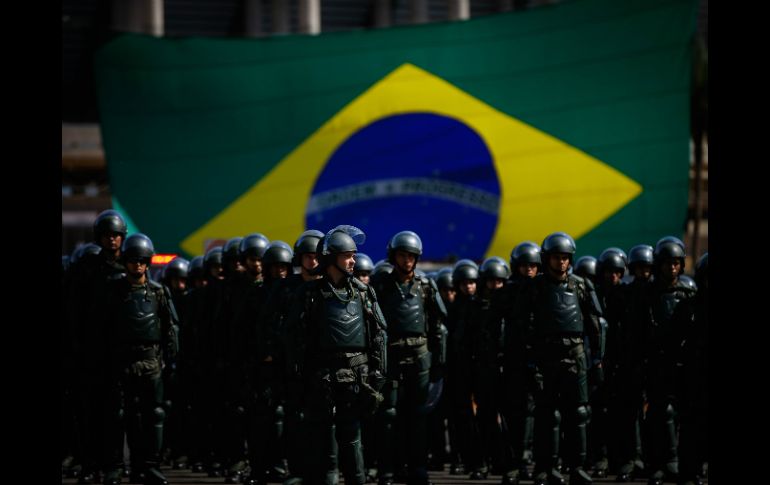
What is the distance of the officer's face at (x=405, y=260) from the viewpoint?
456 inches

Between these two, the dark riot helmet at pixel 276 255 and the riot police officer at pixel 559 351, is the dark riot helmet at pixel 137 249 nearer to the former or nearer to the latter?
the dark riot helmet at pixel 276 255

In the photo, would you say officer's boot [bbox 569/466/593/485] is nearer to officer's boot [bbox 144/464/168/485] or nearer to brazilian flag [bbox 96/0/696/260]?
officer's boot [bbox 144/464/168/485]

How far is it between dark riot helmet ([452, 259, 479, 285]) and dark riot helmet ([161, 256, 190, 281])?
3293 mm

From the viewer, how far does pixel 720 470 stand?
227 inches

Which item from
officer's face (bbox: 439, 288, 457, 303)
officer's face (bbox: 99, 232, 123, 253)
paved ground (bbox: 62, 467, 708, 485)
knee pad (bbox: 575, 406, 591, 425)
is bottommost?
paved ground (bbox: 62, 467, 708, 485)

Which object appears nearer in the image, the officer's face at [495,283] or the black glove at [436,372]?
the black glove at [436,372]

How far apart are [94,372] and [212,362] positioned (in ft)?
5.42

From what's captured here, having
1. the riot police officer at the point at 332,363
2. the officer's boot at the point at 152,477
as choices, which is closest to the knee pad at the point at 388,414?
the riot police officer at the point at 332,363

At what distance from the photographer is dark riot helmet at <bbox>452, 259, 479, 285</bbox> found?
1395 cm

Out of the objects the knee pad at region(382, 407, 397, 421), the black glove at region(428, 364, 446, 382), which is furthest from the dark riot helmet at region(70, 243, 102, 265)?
the black glove at region(428, 364, 446, 382)

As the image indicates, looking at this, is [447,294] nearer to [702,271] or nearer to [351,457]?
[702,271]

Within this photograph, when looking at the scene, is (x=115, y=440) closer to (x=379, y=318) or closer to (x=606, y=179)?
(x=379, y=318)

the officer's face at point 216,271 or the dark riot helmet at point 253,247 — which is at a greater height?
the dark riot helmet at point 253,247

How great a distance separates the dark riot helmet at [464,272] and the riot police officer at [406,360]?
87.0 inches
